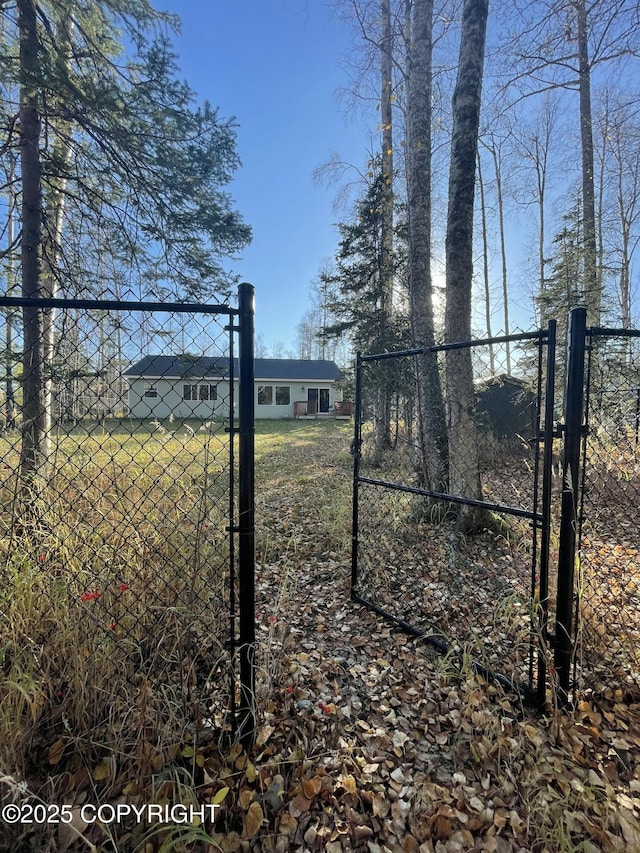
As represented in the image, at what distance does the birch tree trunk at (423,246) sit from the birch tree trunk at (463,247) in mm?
391

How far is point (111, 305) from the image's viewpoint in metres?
1.40

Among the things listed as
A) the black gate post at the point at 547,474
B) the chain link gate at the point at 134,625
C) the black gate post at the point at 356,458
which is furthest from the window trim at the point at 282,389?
the black gate post at the point at 547,474

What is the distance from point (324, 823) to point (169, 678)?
84 centimetres

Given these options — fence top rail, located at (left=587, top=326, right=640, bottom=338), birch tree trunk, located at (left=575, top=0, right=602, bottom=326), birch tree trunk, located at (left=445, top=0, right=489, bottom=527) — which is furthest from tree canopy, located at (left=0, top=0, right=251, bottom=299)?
birch tree trunk, located at (left=575, top=0, right=602, bottom=326)

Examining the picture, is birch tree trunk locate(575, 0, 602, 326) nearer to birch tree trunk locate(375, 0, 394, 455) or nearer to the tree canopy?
birch tree trunk locate(375, 0, 394, 455)

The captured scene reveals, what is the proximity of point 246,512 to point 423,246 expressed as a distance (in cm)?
382

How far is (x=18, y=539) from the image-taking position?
2127 mm

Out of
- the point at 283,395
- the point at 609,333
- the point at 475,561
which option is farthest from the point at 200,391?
the point at 283,395

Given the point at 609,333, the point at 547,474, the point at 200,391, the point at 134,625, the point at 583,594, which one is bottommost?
the point at 134,625

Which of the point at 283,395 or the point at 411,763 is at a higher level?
the point at 283,395

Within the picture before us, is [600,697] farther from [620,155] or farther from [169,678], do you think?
[620,155]

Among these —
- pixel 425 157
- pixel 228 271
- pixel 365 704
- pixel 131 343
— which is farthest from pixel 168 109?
pixel 365 704

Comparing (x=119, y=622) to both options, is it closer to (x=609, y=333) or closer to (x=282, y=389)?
(x=609, y=333)

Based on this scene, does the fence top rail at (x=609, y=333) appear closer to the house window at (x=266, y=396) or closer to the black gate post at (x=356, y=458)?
the black gate post at (x=356, y=458)
